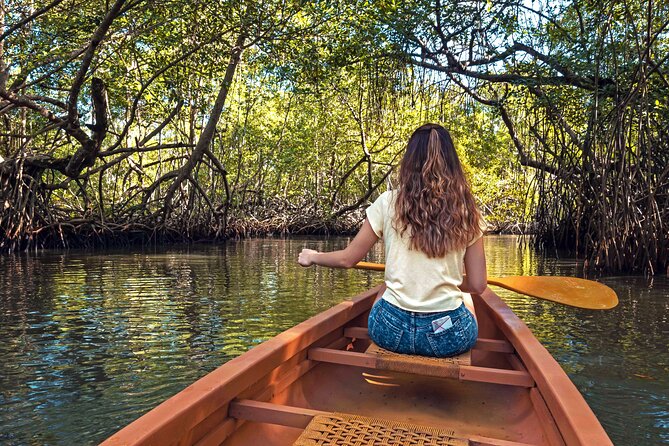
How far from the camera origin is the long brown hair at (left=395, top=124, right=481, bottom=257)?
2.28 meters

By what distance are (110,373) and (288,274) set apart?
505cm

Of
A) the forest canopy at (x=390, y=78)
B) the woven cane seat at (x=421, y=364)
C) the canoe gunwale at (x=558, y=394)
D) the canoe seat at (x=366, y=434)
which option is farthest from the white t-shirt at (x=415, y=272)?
the forest canopy at (x=390, y=78)

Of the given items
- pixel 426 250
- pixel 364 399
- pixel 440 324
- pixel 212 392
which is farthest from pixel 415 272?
pixel 212 392

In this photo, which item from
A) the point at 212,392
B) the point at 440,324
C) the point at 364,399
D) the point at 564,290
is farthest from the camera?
the point at 564,290

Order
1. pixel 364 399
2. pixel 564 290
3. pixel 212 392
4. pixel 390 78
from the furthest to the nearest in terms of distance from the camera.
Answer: pixel 390 78 < pixel 564 290 < pixel 364 399 < pixel 212 392

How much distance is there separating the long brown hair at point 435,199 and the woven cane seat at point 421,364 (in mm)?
423

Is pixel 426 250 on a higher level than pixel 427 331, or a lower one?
higher

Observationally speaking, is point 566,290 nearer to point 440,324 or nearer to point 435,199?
point 440,324

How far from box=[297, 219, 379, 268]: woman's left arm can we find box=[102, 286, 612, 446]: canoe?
0.31 metres

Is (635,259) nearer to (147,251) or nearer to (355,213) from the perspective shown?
(147,251)

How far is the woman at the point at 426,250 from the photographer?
2.29m

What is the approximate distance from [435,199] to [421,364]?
640 mm

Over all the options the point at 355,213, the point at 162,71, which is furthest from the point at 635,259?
the point at 355,213

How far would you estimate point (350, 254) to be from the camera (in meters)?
2.44
